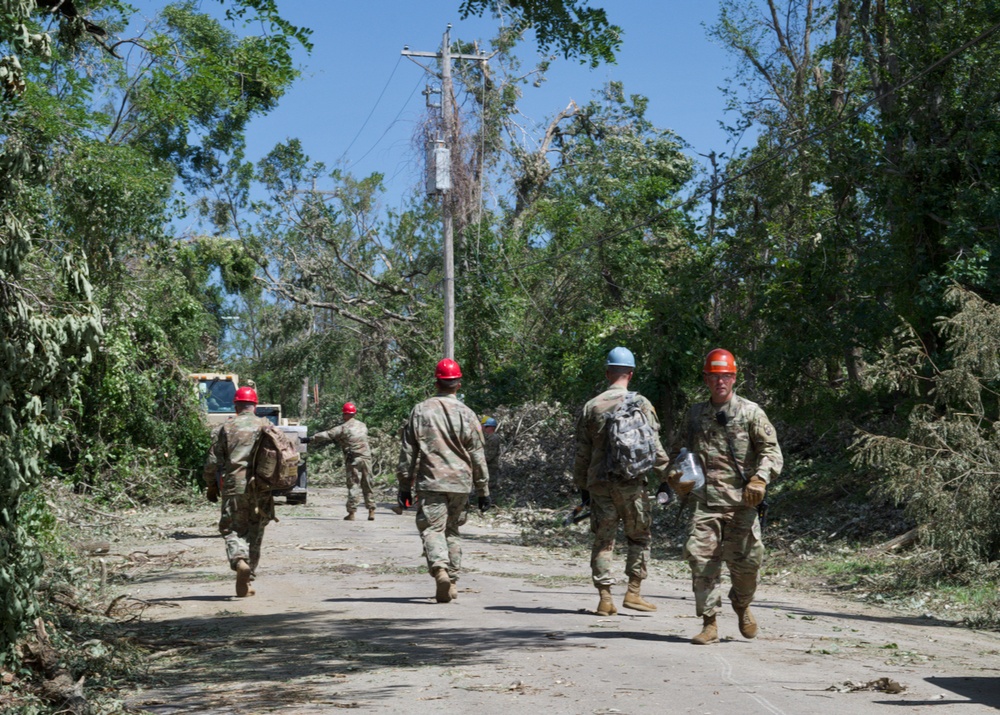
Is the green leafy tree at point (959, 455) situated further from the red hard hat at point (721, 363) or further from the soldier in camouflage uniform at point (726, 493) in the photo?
the red hard hat at point (721, 363)

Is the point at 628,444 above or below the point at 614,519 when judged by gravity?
above

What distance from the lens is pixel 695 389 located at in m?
24.1

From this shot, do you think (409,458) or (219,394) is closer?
A: (409,458)

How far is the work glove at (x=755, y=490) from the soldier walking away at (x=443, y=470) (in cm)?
318

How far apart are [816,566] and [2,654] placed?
10335mm

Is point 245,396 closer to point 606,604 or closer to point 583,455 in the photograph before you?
point 583,455

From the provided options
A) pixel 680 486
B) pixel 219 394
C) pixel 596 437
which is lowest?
pixel 680 486

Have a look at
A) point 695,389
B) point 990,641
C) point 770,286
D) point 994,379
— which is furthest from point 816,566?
point 695,389

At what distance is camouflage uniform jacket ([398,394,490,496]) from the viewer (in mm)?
10914

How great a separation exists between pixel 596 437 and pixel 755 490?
6.52 feet

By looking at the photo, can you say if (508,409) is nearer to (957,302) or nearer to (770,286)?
(770,286)

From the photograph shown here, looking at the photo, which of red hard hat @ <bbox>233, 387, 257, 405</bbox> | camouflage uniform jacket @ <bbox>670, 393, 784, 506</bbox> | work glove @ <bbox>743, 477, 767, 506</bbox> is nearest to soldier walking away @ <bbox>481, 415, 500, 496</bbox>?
red hard hat @ <bbox>233, 387, 257, 405</bbox>

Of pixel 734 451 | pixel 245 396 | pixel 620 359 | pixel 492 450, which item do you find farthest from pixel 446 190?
pixel 734 451

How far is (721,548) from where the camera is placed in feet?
27.5
